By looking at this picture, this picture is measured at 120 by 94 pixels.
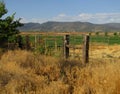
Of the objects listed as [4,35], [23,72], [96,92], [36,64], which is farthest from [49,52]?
[96,92]

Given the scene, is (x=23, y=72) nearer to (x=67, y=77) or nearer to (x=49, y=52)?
(x=67, y=77)

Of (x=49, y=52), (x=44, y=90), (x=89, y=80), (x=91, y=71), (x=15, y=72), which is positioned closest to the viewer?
(x=44, y=90)

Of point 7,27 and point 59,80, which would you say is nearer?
point 59,80

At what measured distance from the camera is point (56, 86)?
35.1 ft

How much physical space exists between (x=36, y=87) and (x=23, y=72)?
2386mm

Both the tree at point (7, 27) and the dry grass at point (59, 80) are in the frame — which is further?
the tree at point (7, 27)

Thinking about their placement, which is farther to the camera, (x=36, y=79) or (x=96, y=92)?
(x=36, y=79)

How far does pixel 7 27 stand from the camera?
2514cm

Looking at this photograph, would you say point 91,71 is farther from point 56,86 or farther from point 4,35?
point 4,35

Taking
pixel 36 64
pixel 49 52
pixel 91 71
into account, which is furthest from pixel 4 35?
pixel 91 71

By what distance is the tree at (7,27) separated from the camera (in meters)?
24.9

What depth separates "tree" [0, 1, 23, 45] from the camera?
24891mm

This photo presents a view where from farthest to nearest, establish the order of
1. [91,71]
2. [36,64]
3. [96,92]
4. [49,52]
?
1. [49,52]
2. [36,64]
3. [91,71]
4. [96,92]

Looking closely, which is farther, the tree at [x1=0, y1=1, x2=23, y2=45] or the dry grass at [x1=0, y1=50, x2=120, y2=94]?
the tree at [x1=0, y1=1, x2=23, y2=45]
